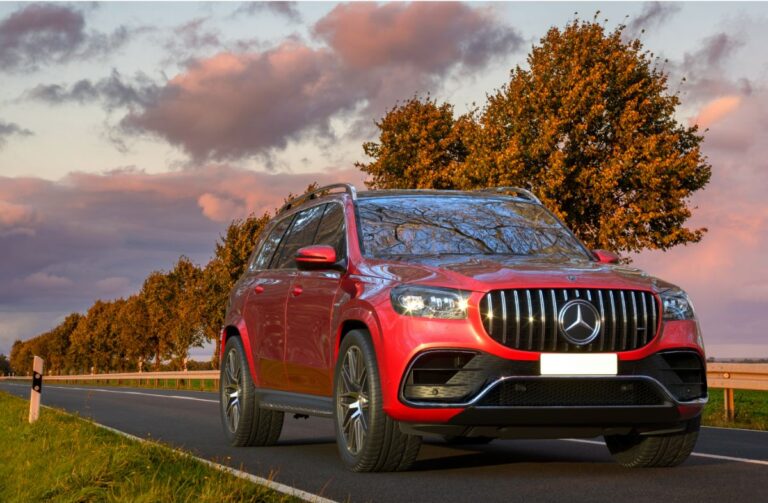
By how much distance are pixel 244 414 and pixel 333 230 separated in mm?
2162

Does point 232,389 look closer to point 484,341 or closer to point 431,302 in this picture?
point 431,302

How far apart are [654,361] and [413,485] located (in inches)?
66.8

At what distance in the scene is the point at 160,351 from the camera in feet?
290

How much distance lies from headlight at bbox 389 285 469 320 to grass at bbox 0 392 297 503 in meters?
1.47

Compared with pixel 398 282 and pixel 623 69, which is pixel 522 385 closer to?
pixel 398 282

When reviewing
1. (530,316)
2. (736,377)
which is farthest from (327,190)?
(736,377)

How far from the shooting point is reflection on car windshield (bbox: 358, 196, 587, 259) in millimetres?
8180

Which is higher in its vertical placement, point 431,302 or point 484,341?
point 431,302

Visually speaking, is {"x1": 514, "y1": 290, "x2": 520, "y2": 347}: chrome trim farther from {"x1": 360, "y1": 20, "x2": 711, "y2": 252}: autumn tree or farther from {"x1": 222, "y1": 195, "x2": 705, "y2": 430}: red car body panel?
{"x1": 360, "y1": 20, "x2": 711, "y2": 252}: autumn tree

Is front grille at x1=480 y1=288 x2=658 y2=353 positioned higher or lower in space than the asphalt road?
higher

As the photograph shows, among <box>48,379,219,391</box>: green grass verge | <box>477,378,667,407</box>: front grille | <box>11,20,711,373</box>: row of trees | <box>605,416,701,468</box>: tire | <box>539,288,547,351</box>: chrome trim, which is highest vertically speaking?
<box>11,20,711,373</box>: row of trees

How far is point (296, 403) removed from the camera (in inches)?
348

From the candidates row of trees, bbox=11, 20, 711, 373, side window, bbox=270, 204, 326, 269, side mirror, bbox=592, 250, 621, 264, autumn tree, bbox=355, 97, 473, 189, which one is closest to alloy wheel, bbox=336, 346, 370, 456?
side window, bbox=270, 204, 326, 269

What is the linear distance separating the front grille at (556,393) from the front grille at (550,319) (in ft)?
0.66
